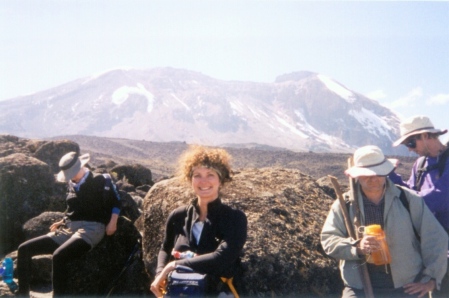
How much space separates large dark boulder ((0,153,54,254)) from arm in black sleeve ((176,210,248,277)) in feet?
20.5

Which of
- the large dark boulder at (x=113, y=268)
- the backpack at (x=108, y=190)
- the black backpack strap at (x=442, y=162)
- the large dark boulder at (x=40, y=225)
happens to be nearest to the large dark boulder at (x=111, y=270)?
the large dark boulder at (x=113, y=268)

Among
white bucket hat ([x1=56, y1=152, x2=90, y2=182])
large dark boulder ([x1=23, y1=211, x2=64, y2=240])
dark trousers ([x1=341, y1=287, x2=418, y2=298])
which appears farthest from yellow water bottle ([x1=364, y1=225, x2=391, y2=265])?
large dark boulder ([x1=23, y1=211, x2=64, y2=240])

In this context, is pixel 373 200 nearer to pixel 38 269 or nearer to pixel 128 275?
pixel 128 275

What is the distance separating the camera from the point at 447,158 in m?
4.63

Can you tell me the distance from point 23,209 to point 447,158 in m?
7.70

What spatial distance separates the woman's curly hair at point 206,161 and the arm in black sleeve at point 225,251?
41 centimetres

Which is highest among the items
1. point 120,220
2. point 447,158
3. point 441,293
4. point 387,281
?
point 447,158

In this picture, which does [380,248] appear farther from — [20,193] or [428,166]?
[20,193]

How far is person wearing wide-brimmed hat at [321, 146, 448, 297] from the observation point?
4.09m

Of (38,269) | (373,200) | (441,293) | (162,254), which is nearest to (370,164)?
(373,200)

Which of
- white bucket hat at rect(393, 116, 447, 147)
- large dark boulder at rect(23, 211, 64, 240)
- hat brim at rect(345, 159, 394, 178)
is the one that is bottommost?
large dark boulder at rect(23, 211, 64, 240)

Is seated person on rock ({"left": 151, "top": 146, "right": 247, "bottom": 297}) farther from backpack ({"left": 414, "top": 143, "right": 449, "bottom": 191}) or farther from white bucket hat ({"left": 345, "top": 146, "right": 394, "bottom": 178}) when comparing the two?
backpack ({"left": 414, "top": 143, "right": 449, "bottom": 191})

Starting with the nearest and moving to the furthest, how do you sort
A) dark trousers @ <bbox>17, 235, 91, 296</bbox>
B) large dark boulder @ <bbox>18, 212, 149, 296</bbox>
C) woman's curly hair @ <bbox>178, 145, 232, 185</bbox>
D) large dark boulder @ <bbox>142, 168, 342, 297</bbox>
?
woman's curly hair @ <bbox>178, 145, 232, 185</bbox> → large dark boulder @ <bbox>142, 168, 342, 297</bbox> → dark trousers @ <bbox>17, 235, 91, 296</bbox> → large dark boulder @ <bbox>18, 212, 149, 296</bbox>

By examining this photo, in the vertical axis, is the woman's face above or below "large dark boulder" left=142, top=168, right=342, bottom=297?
above
